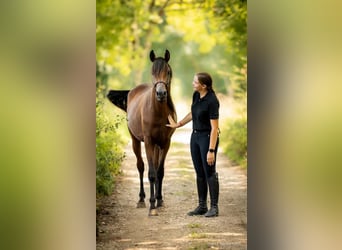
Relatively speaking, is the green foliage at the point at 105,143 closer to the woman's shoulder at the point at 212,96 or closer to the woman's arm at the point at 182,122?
the woman's arm at the point at 182,122

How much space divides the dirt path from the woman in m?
0.04

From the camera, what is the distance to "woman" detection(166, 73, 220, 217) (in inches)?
132

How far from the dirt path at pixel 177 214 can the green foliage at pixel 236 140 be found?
5cm

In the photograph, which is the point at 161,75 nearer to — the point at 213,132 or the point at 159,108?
the point at 159,108

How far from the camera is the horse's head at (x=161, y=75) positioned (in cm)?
335

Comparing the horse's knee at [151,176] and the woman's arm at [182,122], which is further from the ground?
the woman's arm at [182,122]

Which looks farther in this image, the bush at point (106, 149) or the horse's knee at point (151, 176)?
the horse's knee at point (151, 176)

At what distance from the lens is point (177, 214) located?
3375mm

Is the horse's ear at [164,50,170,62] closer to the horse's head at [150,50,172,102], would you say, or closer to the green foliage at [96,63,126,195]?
the horse's head at [150,50,172,102]

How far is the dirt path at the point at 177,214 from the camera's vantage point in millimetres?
3334

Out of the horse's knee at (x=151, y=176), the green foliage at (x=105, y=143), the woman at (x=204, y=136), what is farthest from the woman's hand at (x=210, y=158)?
the green foliage at (x=105, y=143)

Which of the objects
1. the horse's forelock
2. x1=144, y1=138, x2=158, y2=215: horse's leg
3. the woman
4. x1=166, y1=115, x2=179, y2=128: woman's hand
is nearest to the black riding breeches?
the woman

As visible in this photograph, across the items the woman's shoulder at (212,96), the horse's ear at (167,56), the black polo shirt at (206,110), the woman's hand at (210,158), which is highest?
the horse's ear at (167,56)
